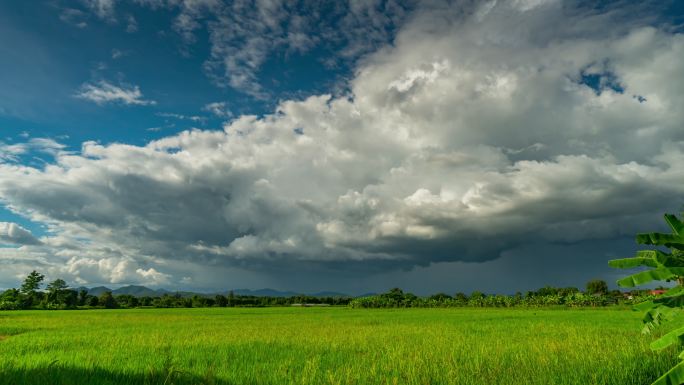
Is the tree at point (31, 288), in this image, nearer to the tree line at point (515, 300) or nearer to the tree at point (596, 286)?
the tree line at point (515, 300)

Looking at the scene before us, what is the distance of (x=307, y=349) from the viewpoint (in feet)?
35.0

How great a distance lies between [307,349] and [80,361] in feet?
16.7

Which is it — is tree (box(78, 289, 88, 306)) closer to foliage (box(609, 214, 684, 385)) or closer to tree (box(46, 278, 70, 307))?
tree (box(46, 278, 70, 307))

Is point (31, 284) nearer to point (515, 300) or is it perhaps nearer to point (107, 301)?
point (107, 301)

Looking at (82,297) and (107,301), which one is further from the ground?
(82,297)

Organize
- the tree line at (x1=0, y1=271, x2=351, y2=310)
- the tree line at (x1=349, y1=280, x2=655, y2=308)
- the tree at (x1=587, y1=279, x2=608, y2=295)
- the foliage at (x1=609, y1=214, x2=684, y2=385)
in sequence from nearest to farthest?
the foliage at (x1=609, y1=214, x2=684, y2=385)
the tree line at (x1=349, y1=280, x2=655, y2=308)
the tree line at (x1=0, y1=271, x2=351, y2=310)
the tree at (x1=587, y1=279, x2=608, y2=295)

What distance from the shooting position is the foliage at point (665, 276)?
9.43 feet

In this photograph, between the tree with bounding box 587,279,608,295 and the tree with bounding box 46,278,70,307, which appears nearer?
the tree with bounding box 46,278,70,307

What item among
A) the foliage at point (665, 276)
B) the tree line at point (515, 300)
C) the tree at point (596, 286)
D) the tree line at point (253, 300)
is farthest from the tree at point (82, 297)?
the tree at point (596, 286)

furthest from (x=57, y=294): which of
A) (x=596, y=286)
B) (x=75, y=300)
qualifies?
(x=596, y=286)

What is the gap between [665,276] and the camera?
332 centimetres

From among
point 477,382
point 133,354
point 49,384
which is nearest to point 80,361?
point 133,354

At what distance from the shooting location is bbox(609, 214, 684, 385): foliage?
2873 millimetres

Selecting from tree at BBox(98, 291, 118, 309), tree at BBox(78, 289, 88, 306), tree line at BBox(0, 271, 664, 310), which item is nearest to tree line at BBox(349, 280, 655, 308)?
tree line at BBox(0, 271, 664, 310)
